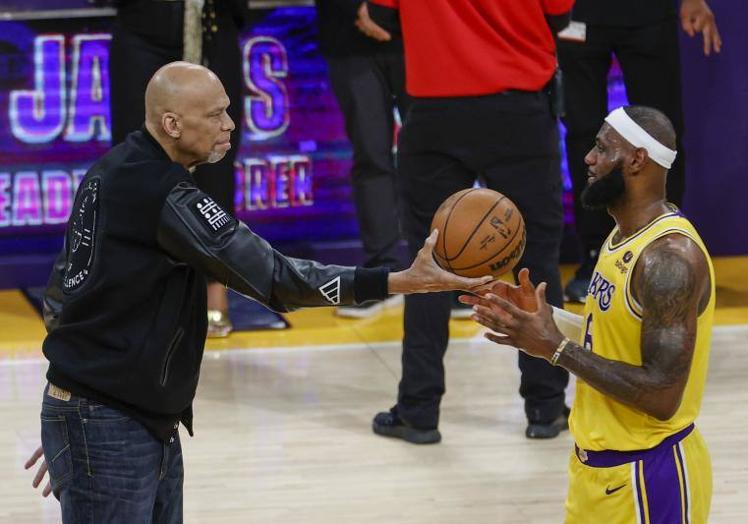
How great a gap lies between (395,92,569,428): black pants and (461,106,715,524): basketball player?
1.95m

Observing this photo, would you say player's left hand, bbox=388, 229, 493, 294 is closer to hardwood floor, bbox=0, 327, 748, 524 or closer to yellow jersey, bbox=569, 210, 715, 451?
yellow jersey, bbox=569, 210, 715, 451

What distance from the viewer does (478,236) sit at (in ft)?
14.5

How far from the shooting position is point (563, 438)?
6.19m

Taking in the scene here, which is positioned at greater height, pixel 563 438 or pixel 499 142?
pixel 499 142

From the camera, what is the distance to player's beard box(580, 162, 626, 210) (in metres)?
3.88

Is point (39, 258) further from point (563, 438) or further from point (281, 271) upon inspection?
point (281, 271)

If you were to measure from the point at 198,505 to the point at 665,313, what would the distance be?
2535 mm

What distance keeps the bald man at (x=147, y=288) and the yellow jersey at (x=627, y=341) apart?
0.41m

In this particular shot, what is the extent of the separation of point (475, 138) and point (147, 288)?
2584 mm

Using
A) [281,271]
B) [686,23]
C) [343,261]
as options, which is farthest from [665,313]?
[343,261]

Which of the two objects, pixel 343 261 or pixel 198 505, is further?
pixel 343 261

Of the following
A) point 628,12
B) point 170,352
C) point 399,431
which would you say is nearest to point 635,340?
point 170,352

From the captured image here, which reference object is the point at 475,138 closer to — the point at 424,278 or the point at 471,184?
the point at 471,184

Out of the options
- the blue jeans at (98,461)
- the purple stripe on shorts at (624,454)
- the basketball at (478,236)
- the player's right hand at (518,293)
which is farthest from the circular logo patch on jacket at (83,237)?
the purple stripe on shorts at (624,454)
